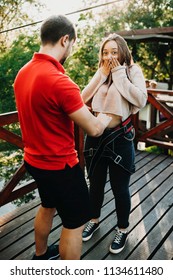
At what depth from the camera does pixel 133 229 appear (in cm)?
254

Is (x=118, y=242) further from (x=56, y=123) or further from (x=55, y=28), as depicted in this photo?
(x=55, y=28)

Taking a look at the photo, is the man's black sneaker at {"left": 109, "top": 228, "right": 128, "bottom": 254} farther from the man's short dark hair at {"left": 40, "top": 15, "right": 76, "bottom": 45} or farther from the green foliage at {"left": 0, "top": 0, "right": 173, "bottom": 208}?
the green foliage at {"left": 0, "top": 0, "right": 173, "bottom": 208}

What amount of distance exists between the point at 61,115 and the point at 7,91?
21.6 ft

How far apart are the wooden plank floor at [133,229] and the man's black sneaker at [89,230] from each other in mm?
36

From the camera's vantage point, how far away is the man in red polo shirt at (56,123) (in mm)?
1340

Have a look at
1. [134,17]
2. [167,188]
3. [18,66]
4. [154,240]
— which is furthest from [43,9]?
[154,240]

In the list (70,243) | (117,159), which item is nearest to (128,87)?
(117,159)

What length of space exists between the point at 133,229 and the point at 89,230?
1.28 ft

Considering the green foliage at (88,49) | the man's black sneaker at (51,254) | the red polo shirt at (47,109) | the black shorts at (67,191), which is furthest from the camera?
the green foliage at (88,49)

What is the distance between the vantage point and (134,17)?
49.8 ft

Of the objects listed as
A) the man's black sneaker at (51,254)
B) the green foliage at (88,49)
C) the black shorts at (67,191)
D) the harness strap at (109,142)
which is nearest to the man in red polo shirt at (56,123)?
the black shorts at (67,191)

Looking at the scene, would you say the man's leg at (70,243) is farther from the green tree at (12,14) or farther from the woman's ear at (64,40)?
the green tree at (12,14)

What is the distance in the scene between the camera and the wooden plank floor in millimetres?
2246

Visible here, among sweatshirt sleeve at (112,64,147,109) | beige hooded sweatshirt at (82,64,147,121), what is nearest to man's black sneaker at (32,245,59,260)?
beige hooded sweatshirt at (82,64,147,121)
